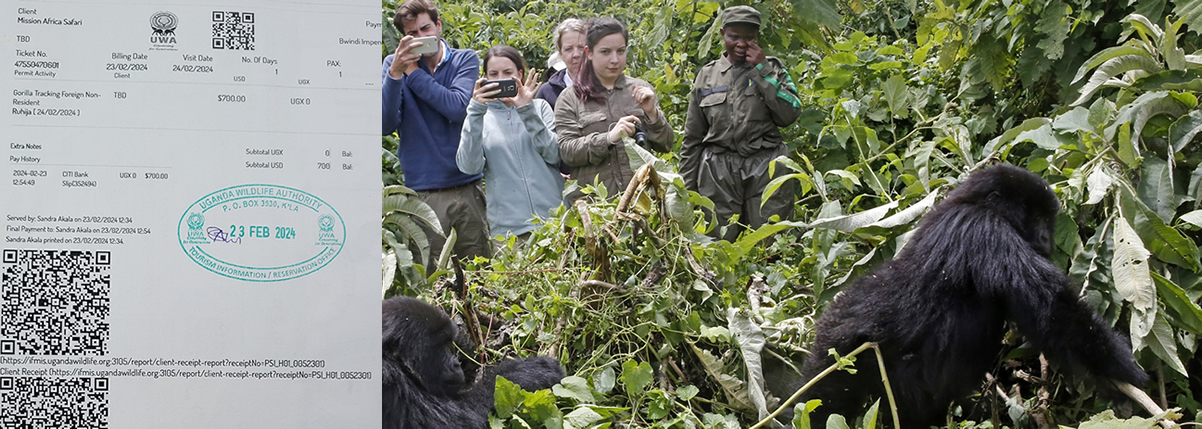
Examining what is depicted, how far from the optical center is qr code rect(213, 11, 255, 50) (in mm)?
1658

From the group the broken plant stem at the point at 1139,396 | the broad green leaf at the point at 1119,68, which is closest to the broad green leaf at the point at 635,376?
the broken plant stem at the point at 1139,396

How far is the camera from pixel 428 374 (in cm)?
242

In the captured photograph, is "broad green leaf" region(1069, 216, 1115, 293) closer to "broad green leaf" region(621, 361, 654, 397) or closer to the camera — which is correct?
"broad green leaf" region(621, 361, 654, 397)

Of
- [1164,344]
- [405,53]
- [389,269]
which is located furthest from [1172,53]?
[405,53]

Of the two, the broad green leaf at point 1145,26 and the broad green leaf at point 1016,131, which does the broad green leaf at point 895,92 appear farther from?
the broad green leaf at point 1145,26

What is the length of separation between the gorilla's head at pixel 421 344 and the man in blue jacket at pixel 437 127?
1.87 m

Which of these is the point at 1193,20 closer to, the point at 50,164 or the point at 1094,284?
the point at 1094,284

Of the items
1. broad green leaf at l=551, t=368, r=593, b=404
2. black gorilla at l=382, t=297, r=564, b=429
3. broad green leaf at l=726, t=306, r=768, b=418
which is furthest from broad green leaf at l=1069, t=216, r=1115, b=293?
black gorilla at l=382, t=297, r=564, b=429

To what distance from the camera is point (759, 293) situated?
2.95m

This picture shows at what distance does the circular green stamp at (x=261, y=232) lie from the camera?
1.63 meters

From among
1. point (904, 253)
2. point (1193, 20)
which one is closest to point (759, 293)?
point (904, 253)

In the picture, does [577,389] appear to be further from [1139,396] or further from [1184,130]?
[1184,130]

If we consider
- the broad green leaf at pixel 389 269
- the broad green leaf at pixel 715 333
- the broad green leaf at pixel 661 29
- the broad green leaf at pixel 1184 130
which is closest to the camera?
the broad green leaf at pixel 715 333

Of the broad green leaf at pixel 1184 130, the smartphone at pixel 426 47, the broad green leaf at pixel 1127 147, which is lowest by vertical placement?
the broad green leaf at pixel 1127 147
